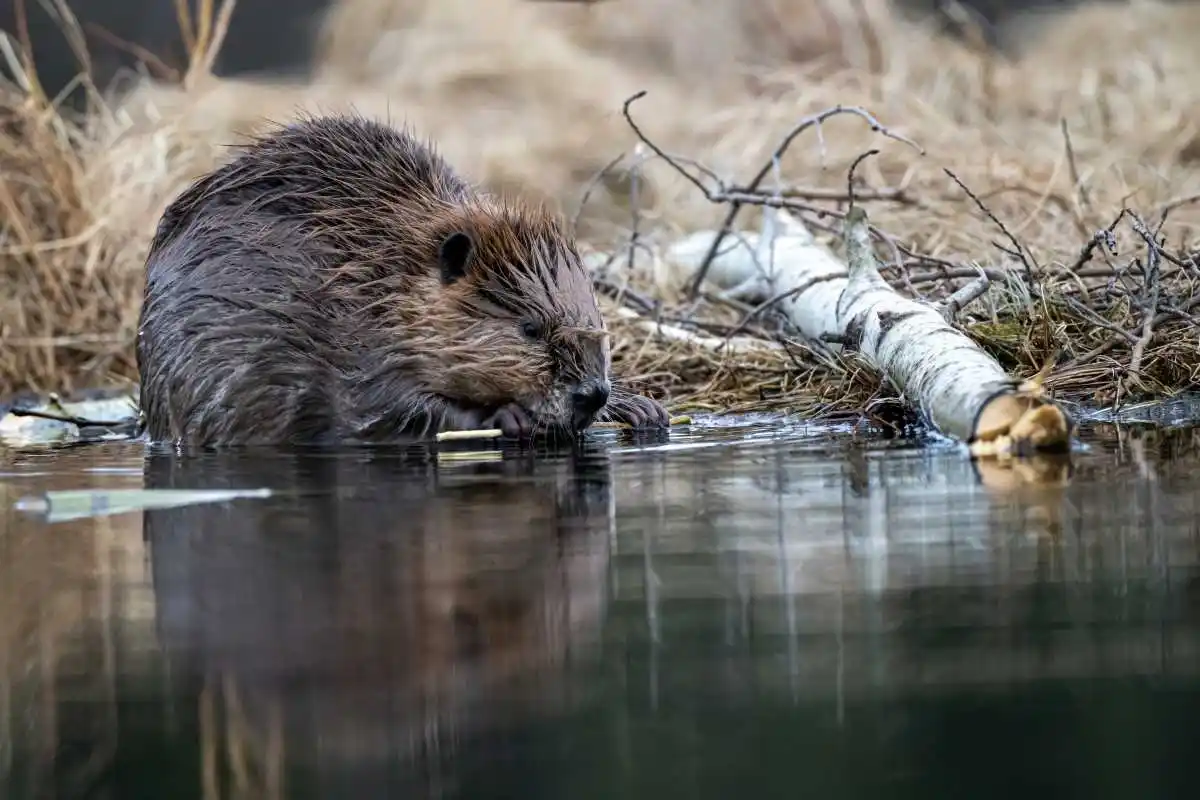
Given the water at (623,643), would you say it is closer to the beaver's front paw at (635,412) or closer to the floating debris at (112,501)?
the floating debris at (112,501)

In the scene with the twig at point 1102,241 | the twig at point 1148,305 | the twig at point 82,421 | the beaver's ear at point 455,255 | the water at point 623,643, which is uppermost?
the beaver's ear at point 455,255

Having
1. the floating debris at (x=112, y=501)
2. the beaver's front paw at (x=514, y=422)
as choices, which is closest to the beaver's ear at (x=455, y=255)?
the beaver's front paw at (x=514, y=422)

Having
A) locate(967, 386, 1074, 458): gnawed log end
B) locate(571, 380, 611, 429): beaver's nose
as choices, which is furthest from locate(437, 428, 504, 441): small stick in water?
locate(967, 386, 1074, 458): gnawed log end

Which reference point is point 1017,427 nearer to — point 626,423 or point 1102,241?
point 1102,241

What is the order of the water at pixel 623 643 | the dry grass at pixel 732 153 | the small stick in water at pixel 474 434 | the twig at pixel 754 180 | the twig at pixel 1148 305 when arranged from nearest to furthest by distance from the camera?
the water at pixel 623 643 < the twig at pixel 1148 305 < the small stick in water at pixel 474 434 < the dry grass at pixel 732 153 < the twig at pixel 754 180

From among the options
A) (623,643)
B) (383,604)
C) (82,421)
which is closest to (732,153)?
(82,421)

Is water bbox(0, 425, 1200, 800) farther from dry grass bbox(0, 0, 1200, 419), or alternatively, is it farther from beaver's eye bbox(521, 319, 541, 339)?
dry grass bbox(0, 0, 1200, 419)

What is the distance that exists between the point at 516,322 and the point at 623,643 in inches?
94.1

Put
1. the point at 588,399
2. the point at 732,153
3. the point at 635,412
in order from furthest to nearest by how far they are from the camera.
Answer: the point at 732,153
the point at 635,412
the point at 588,399

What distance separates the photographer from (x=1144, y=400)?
4008 mm

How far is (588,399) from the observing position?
3895mm

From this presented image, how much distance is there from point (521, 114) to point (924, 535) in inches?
A: 359

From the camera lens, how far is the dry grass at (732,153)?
4.35m

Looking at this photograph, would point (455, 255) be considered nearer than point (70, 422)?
Yes
